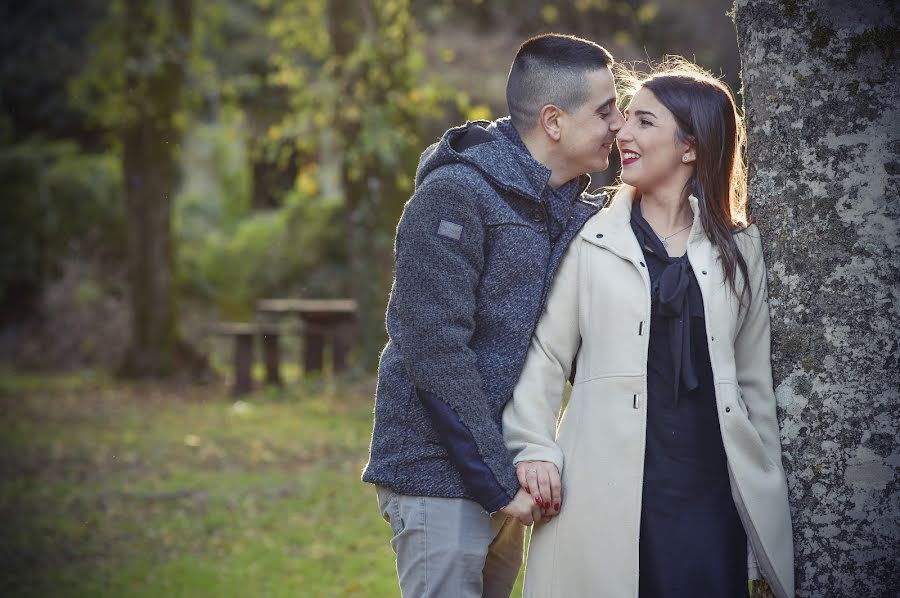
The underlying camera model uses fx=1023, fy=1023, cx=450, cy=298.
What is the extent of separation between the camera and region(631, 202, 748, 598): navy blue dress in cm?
285

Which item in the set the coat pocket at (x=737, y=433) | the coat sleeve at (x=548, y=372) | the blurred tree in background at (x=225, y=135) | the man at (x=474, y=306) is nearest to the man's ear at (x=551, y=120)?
the man at (x=474, y=306)

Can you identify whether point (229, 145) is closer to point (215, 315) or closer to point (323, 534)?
point (215, 315)

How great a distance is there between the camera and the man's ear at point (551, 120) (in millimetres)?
3125

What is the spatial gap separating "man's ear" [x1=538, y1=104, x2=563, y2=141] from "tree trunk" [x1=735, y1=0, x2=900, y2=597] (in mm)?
618

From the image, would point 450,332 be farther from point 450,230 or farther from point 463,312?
point 450,230

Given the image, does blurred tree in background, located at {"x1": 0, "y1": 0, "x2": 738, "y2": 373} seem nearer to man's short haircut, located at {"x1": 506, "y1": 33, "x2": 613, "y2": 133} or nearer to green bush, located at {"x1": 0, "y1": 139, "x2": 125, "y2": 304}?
green bush, located at {"x1": 0, "y1": 139, "x2": 125, "y2": 304}

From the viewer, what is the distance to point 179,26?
14.7 m

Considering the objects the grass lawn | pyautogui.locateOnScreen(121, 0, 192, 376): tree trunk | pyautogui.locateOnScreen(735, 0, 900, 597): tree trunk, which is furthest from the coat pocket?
pyautogui.locateOnScreen(121, 0, 192, 376): tree trunk

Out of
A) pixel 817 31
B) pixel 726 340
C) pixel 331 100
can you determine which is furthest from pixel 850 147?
pixel 331 100

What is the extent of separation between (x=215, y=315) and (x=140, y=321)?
439 cm

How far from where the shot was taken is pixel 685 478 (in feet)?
9.39

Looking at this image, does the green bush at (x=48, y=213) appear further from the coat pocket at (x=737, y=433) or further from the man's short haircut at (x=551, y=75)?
the coat pocket at (x=737, y=433)

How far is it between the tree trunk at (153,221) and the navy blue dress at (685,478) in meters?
12.6

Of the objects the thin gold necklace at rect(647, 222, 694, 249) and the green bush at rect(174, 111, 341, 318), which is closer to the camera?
the thin gold necklace at rect(647, 222, 694, 249)
